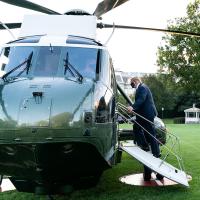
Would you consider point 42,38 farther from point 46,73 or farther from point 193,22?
point 193,22

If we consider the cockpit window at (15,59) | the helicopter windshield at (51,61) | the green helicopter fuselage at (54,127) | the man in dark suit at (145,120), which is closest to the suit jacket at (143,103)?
the man in dark suit at (145,120)

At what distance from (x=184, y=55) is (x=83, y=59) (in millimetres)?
44819

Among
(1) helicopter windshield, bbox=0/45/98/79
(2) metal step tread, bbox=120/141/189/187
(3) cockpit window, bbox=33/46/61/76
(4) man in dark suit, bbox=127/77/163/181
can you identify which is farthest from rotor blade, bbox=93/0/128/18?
(2) metal step tread, bbox=120/141/189/187

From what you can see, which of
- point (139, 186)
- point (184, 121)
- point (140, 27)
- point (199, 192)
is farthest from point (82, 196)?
point (184, 121)

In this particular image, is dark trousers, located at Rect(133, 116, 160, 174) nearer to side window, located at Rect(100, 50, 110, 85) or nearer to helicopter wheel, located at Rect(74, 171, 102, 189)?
side window, located at Rect(100, 50, 110, 85)

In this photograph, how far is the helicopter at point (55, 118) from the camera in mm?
5902

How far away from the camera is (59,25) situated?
8617 millimetres

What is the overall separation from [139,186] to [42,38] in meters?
3.69

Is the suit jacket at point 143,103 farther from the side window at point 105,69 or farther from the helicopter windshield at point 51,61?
the helicopter windshield at point 51,61

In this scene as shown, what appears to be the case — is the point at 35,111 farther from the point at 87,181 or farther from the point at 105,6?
the point at 105,6

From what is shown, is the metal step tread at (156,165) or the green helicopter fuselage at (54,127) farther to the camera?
the metal step tread at (156,165)

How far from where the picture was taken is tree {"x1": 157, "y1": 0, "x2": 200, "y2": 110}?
161 ft

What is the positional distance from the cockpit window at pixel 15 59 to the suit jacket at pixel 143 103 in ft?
9.76

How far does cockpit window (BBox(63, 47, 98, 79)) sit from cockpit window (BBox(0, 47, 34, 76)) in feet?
2.20
